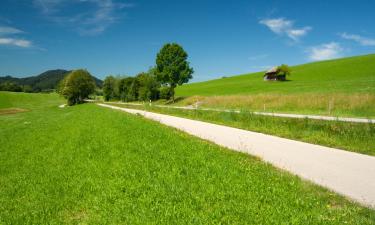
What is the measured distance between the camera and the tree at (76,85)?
299 ft

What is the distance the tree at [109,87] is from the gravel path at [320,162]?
Answer: 8726 centimetres

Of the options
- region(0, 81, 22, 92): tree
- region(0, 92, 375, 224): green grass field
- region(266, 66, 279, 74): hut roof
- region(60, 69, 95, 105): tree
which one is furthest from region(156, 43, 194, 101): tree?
region(0, 81, 22, 92): tree

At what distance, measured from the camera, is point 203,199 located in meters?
7.16

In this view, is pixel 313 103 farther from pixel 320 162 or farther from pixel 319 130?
pixel 320 162

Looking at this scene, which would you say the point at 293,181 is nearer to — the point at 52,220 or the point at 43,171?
the point at 52,220

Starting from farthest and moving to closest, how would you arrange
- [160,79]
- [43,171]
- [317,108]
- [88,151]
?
[160,79] → [317,108] → [88,151] → [43,171]

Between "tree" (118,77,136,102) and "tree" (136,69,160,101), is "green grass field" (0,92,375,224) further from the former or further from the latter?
"tree" (118,77,136,102)

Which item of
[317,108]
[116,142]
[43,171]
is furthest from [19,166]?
[317,108]

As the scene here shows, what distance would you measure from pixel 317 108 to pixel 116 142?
24975 millimetres

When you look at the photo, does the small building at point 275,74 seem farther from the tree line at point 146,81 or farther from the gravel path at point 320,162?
the gravel path at point 320,162

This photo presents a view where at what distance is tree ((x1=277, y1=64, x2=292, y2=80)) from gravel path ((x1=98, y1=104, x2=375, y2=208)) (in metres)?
76.5

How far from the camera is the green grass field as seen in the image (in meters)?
6.42

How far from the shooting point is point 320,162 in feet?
33.8

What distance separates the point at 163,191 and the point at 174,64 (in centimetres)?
6182
